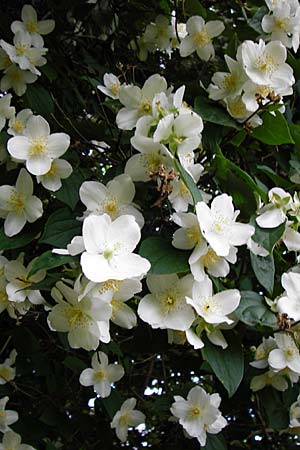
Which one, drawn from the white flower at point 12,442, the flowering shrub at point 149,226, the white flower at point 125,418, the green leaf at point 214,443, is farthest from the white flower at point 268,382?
the white flower at point 12,442

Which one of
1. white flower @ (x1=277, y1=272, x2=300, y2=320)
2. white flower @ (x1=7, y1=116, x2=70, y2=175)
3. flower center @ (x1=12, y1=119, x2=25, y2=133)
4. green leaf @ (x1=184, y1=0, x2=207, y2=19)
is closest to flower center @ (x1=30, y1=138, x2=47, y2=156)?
white flower @ (x1=7, y1=116, x2=70, y2=175)

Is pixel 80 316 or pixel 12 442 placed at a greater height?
pixel 80 316

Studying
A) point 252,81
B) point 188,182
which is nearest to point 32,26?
point 252,81

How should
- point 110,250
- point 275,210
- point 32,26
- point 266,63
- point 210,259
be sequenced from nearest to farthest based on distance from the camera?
point 110,250
point 210,259
point 275,210
point 266,63
point 32,26

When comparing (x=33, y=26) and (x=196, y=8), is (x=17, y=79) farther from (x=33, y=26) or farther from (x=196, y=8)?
(x=196, y=8)

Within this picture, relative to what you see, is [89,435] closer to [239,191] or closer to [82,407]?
[82,407]

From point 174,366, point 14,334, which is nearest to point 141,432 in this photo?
point 174,366

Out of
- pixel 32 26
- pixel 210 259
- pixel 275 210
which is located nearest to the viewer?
pixel 210 259
